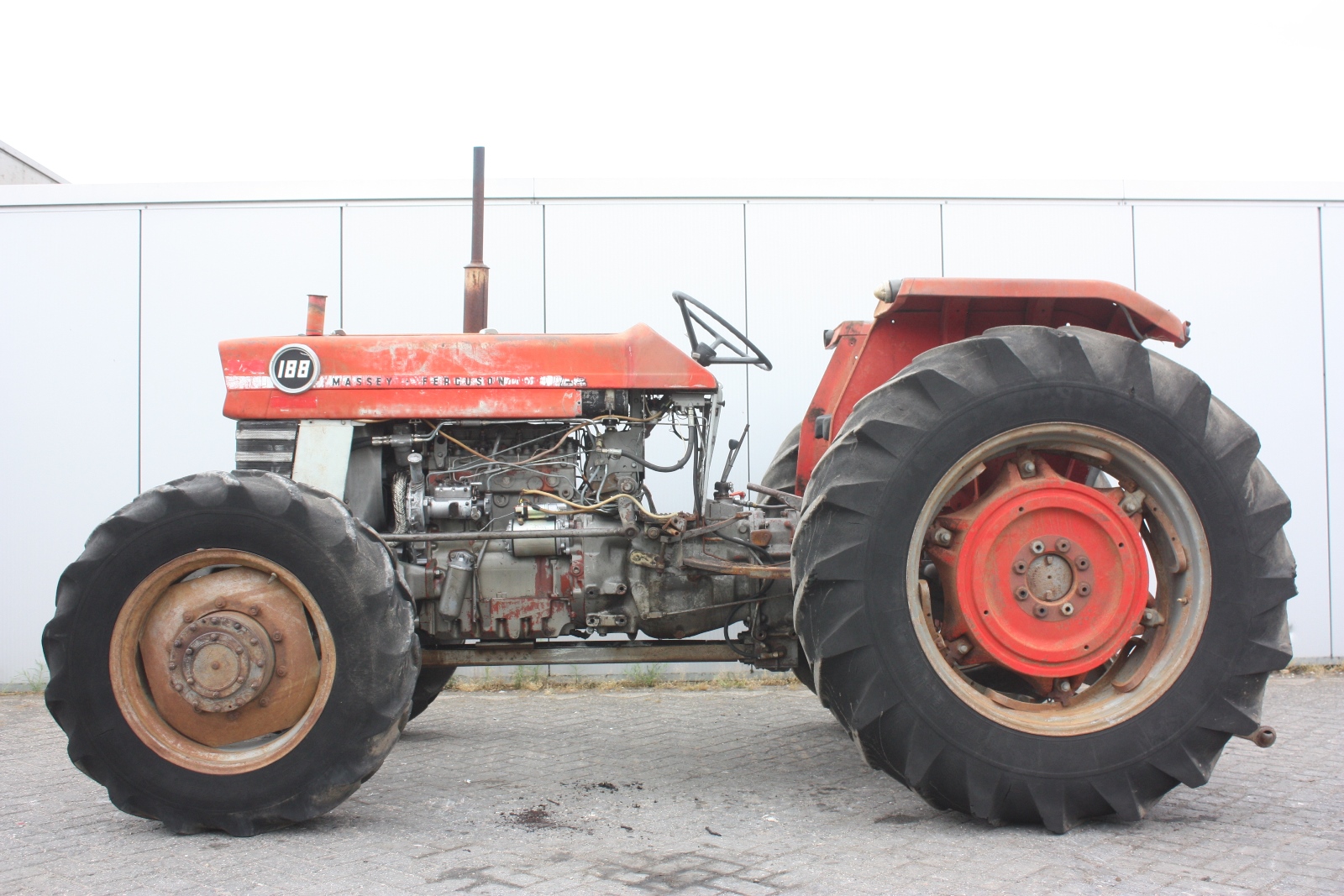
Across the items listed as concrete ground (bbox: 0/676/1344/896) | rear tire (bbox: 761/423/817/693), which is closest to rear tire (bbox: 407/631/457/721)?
concrete ground (bbox: 0/676/1344/896)

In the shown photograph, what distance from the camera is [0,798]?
138 inches

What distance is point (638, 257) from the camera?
230 inches

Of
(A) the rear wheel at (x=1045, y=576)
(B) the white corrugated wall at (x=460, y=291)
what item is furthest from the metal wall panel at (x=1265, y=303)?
(A) the rear wheel at (x=1045, y=576)

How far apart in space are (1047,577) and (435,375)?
2.21m

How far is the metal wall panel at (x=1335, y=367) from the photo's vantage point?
5855mm

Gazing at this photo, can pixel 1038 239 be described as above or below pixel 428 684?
above

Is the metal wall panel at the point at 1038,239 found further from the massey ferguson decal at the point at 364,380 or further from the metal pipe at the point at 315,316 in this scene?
the metal pipe at the point at 315,316

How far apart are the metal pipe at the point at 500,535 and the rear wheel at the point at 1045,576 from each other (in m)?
0.88

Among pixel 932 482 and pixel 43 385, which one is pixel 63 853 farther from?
pixel 43 385

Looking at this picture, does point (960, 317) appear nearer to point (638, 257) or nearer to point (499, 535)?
point (499, 535)

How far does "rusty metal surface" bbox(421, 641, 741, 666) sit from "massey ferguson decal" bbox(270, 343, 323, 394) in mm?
1079

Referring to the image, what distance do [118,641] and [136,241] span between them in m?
3.63

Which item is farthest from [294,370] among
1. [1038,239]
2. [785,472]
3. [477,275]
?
Answer: [1038,239]

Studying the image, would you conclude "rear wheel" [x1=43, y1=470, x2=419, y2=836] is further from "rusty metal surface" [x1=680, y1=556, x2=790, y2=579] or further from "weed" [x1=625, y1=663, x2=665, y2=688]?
"weed" [x1=625, y1=663, x2=665, y2=688]
